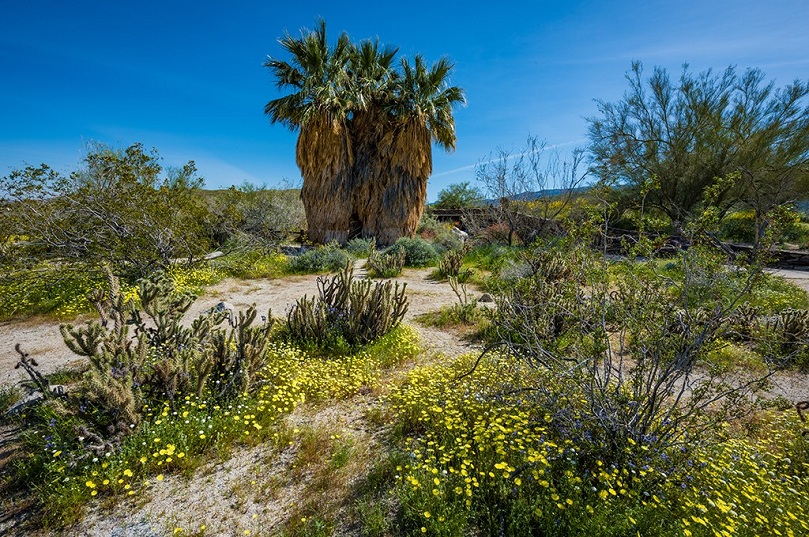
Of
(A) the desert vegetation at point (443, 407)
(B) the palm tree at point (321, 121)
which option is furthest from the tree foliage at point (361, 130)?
(A) the desert vegetation at point (443, 407)

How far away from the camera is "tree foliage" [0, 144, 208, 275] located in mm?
7051

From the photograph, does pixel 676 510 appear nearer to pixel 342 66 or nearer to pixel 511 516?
pixel 511 516

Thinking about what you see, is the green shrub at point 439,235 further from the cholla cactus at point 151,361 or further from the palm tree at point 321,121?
the cholla cactus at point 151,361

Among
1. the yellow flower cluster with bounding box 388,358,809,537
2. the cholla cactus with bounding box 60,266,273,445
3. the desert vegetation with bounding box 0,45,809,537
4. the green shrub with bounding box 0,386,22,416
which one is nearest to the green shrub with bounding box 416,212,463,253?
the desert vegetation with bounding box 0,45,809,537

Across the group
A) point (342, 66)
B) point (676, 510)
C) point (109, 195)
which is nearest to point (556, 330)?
point (676, 510)

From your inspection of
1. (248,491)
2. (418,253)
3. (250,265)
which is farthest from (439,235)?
(248,491)

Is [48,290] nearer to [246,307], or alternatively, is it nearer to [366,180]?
[246,307]

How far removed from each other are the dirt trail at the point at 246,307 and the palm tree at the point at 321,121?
178 inches

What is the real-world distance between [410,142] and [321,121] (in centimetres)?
369

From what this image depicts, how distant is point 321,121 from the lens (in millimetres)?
13164

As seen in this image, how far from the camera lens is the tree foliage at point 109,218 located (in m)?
7.05

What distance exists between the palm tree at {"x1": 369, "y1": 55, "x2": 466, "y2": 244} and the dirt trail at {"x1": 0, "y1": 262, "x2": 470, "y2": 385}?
457 cm

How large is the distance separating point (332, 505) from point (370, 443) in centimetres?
66

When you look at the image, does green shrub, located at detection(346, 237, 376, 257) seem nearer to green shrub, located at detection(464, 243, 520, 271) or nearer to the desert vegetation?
green shrub, located at detection(464, 243, 520, 271)
